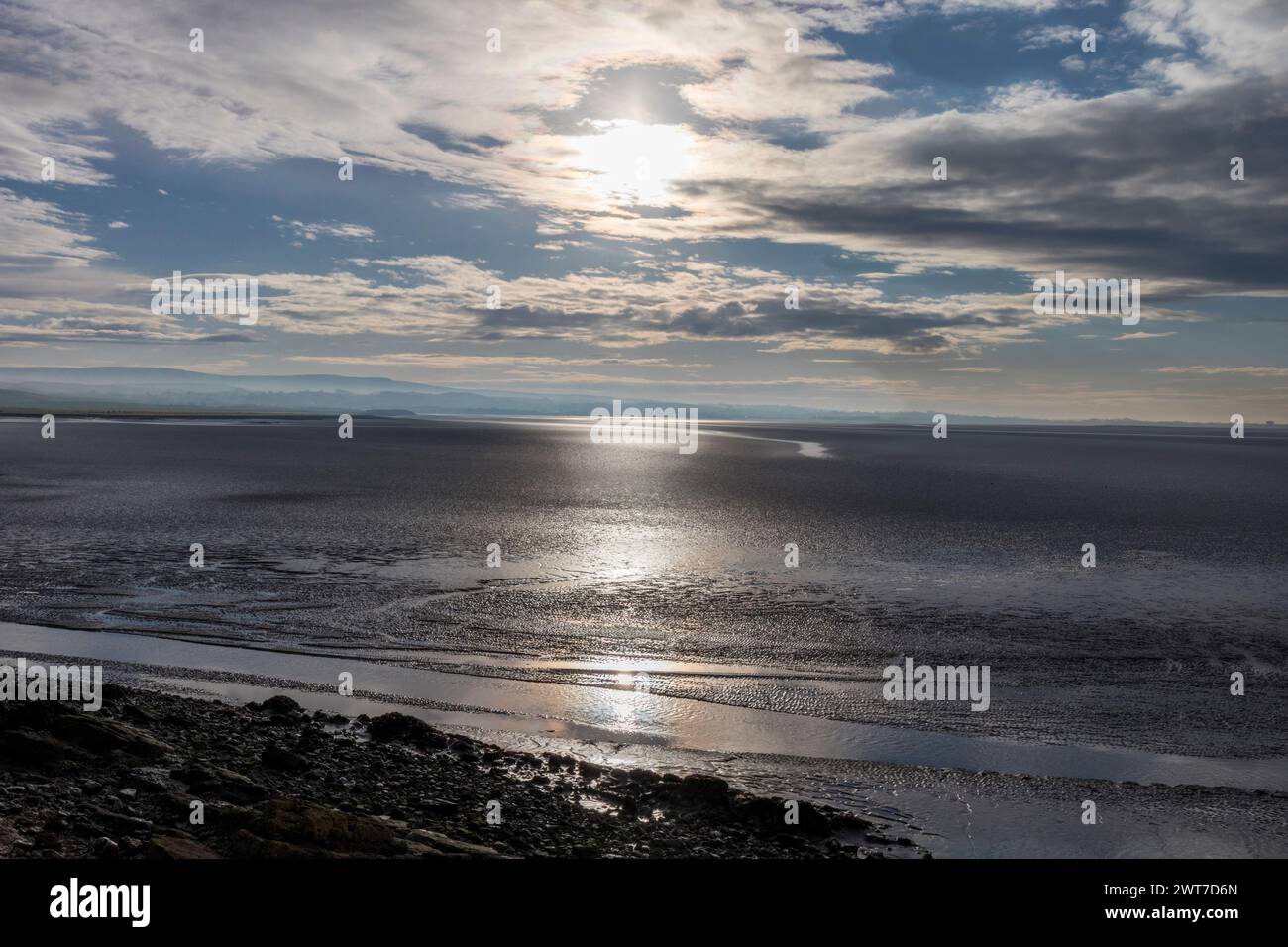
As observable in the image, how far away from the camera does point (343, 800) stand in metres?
10.6

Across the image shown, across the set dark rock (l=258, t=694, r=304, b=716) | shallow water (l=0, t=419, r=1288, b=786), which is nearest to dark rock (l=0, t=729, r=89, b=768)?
dark rock (l=258, t=694, r=304, b=716)

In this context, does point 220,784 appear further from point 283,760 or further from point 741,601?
point 741,601

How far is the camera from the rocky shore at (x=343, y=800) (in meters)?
8.95

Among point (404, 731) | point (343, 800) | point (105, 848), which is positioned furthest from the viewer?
point (404, 731)

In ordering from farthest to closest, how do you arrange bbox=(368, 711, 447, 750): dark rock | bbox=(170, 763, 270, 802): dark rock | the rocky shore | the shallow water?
the shallow water → bbox=(368, 711, 447, 750): dark rock → bbox=(170, 763, 270, 802): dark rock → the rocky shore

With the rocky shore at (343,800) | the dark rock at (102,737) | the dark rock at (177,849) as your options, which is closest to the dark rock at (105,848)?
the rocky shore at (343,800)

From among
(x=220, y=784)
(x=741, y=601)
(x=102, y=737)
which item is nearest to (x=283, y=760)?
(x=220, y=784)

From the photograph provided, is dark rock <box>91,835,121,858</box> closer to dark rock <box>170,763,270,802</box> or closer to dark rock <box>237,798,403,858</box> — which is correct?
dark rock <box>237,798,403,858</box>

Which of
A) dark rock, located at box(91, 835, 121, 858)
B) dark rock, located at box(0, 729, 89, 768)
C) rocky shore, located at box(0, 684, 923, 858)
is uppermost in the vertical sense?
dark rock, located at box(0, 729, 89, 768)

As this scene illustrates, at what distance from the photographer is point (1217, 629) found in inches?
775

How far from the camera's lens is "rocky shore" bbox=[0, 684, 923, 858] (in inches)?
352

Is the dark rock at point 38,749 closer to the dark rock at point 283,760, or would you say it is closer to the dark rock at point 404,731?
the dark rock at point 283,760

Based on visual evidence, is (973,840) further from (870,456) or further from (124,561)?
(870,456)
